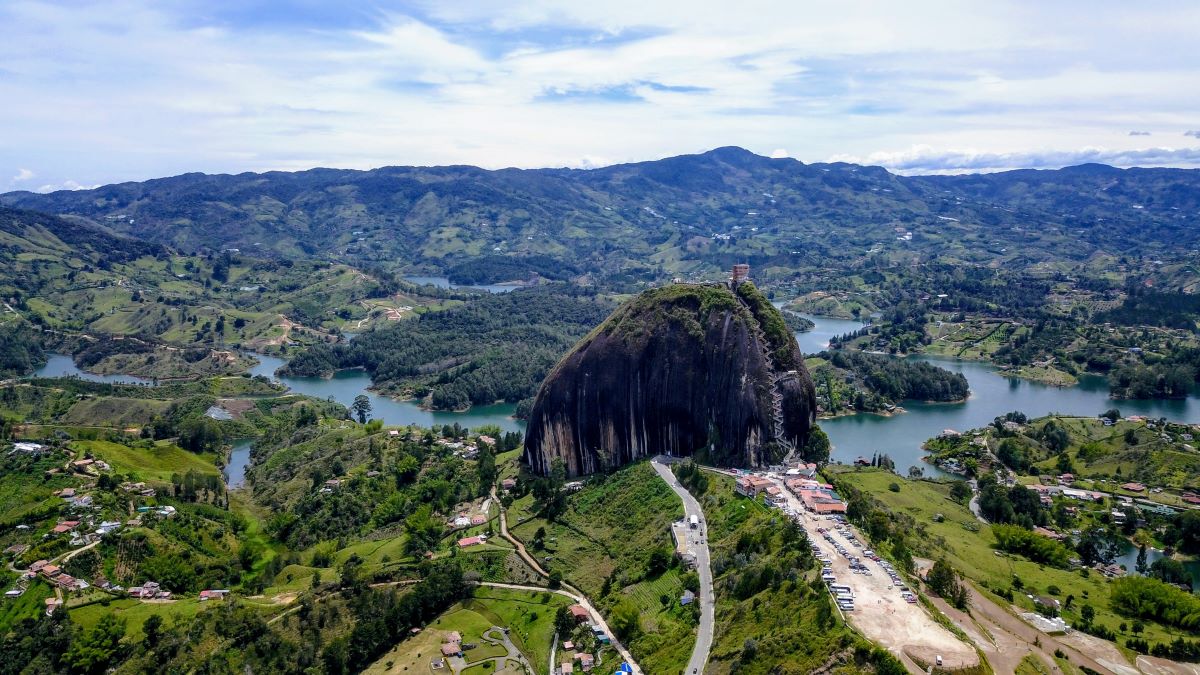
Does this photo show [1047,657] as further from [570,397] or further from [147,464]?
[147,464]

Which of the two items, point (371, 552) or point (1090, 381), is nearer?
point (371, 552)

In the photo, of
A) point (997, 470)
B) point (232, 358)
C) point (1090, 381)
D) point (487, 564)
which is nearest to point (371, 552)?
point (487, 564)

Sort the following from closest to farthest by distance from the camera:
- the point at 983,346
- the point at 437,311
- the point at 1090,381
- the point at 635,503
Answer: the point at 635,503 < the point at 1090,381 < the point at 983,346 < the point at 437,311

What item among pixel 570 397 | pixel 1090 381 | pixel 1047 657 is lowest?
pixel 1090 381

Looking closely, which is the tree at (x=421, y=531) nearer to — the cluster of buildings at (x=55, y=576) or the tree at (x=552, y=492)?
the tree at (x=552, y=492)

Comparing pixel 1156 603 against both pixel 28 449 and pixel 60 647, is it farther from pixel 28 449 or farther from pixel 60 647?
pixel 28 449

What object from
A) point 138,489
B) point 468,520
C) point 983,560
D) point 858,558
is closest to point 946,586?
point 858,558
